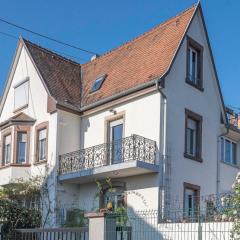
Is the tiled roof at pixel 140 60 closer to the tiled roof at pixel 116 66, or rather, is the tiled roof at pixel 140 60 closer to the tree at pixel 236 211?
the tiled roof at pixel 116 66

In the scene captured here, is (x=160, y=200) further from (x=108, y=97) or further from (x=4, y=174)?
(x=4, y=174)

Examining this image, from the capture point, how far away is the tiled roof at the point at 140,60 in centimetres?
2264

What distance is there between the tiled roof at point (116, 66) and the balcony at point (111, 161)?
2.59 m

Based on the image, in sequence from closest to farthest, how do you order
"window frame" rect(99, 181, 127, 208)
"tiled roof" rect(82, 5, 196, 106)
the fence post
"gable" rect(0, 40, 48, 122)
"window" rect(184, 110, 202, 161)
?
the fence post, "window frame" rect(99, 181, 127, 208), "tiled roof" rect(82, 5, 196, 106), "window" rect(184, 110, 202, 161), "gable" rect(0, 40, 48, 122)

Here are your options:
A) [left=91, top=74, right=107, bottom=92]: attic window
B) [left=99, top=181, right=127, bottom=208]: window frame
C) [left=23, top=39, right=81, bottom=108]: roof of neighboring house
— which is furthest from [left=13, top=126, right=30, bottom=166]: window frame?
[left=99, top=181, right=127, bottom=208]: window frame

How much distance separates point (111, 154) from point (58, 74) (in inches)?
253

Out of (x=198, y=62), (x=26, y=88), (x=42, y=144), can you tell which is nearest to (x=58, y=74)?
(x=26, y=88)

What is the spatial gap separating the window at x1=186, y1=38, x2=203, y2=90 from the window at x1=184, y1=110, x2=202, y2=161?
1449mm

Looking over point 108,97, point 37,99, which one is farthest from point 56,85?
point 108,97

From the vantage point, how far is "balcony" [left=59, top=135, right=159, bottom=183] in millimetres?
20672

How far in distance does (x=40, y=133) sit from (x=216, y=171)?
330 inches

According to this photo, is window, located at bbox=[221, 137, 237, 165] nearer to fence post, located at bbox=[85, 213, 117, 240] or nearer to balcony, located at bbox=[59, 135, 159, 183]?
balcony, located at bbox=[59, 135, 159, 183]

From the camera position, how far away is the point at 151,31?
83.6 feet

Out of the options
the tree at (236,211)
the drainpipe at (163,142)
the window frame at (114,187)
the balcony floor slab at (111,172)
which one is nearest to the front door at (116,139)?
the balcony floor slab at (111,172)
